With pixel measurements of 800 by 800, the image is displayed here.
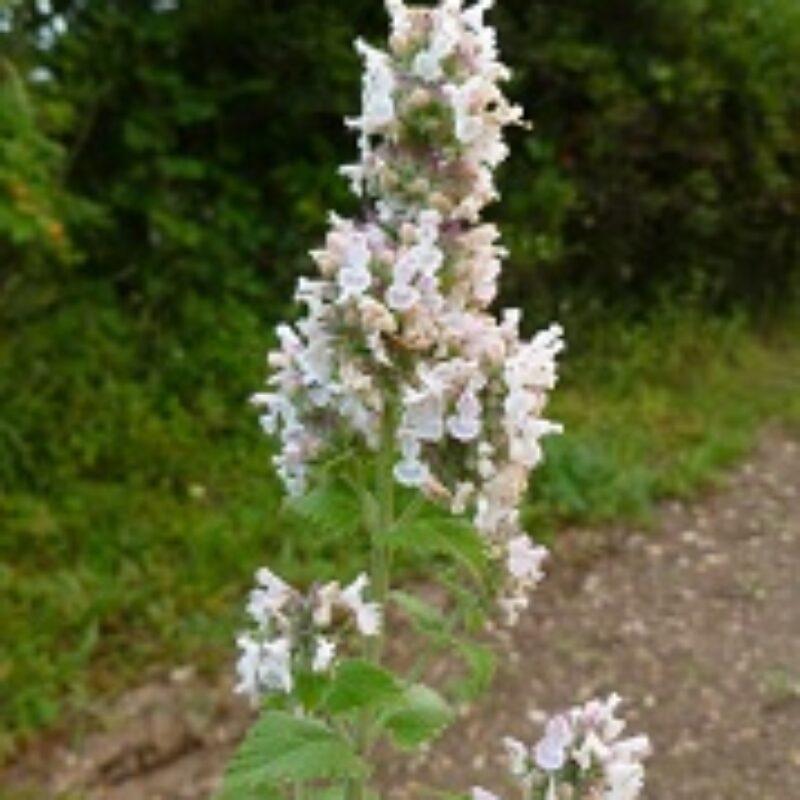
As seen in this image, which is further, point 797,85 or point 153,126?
point 797,85

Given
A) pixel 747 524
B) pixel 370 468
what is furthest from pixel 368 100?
pixel 747 524

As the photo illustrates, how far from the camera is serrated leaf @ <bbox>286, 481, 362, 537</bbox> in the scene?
184 centimetres

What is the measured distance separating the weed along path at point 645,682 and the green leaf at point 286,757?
6.49 feet

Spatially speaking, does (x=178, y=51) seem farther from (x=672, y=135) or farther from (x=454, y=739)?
(x=454, y=739)

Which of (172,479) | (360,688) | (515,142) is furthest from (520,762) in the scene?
(515,142)

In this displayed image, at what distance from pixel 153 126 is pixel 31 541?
1813 mm

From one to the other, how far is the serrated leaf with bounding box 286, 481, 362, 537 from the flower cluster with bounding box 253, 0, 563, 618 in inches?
2.8

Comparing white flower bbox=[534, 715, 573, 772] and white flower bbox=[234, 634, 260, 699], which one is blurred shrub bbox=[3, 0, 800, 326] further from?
white flower bbox=[534, 715, 573, 772]

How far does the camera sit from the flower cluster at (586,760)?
168 centimetres

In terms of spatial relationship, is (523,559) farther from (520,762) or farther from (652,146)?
(652,146)

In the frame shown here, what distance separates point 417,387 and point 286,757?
16.4 inches

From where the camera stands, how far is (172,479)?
5348mm

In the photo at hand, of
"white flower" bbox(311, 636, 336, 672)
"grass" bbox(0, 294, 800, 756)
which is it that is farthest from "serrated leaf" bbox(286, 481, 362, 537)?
"grass" bbox(0, 294, 800, 756)

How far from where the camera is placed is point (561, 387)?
6.54 metres
